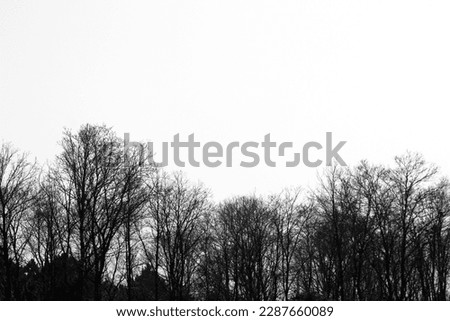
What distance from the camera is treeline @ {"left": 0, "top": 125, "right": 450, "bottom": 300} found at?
35.5 metres

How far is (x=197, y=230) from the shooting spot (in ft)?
174

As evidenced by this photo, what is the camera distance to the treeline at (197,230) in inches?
1396

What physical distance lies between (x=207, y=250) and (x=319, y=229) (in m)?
11.9

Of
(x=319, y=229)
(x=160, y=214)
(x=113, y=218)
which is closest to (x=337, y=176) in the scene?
(x=319, y=229)

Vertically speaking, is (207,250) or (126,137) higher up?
(126,137)

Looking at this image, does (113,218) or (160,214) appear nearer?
(113,218)

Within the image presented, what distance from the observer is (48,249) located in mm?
44562

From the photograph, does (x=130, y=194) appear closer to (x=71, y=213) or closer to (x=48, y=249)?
(x=71, y=213)

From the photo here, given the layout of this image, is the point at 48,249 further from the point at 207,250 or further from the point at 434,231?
the point at 434,231

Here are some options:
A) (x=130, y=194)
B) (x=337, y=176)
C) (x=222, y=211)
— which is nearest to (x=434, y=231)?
(x=337, y=176)
